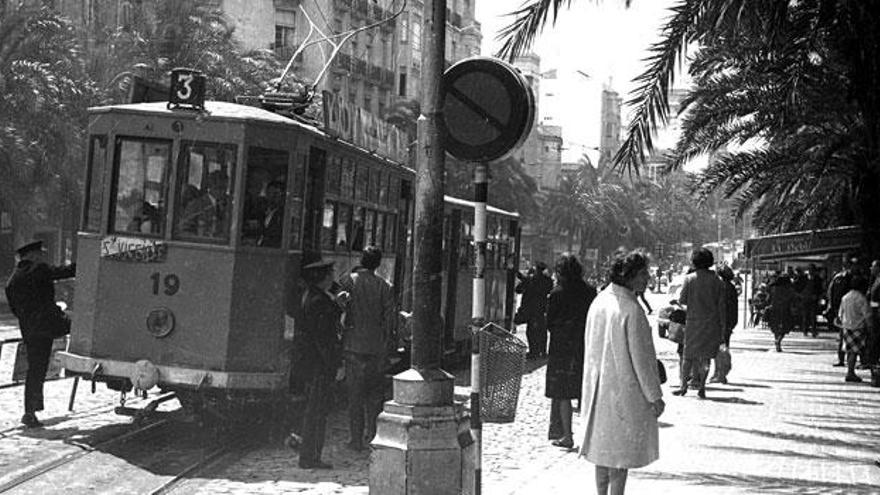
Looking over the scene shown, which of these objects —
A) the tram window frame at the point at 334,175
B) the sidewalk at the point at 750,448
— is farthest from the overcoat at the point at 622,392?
the tram window frame at the point at 334,175

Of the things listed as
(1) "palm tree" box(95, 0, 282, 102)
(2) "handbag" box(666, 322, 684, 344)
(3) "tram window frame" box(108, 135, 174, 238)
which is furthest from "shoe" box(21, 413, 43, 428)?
(1) "palm tree" box(95, 0, 282, 102)

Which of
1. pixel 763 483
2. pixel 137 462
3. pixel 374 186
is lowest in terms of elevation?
pixel 137 462

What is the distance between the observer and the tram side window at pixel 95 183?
34.3 ft

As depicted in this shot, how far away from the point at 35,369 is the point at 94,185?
1.79 meters

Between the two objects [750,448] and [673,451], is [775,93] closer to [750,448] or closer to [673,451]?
[750,448]

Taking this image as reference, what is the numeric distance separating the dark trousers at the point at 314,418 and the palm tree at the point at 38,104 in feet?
77.3

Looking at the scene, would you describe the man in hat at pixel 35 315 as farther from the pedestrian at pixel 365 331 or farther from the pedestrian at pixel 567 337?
the pedestrian at pixel 567 337

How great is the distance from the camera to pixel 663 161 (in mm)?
27188

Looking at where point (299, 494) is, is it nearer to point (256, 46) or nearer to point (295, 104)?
point (295, 104)

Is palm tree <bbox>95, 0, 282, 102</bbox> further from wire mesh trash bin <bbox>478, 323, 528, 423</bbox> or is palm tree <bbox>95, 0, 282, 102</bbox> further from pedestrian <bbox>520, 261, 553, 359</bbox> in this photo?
wire mesh trash bin <bbox>478, 323, 528, 423</bbox>

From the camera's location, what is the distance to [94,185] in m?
10.5

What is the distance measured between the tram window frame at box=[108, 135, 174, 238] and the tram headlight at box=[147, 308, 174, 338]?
0.66m

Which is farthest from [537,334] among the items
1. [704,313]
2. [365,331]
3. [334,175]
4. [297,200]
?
[365,331]

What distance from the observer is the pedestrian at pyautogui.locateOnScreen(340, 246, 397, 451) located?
33.2 ft
